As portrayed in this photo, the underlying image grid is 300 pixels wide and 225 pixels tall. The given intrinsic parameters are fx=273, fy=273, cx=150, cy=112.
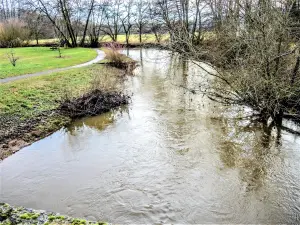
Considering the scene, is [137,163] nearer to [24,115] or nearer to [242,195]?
[242,195]

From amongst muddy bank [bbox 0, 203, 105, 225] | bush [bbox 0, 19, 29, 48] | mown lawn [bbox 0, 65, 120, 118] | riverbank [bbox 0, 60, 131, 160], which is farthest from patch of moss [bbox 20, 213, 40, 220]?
bush [bbox 0, 19, 29, 48]

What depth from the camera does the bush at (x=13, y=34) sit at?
2973 centimetres

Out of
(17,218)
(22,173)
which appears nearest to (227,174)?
(17,218)

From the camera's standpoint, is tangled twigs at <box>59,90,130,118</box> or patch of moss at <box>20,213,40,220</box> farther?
tangled twigs at <box>59,90,130,118</box>

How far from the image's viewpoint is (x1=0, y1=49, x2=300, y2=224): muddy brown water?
17.8 feet

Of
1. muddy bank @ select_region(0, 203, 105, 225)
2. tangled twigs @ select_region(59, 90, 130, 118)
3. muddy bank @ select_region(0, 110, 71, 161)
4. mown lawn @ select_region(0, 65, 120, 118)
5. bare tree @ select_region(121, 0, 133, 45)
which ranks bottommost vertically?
muddy bank @ select_region(0, 203, 105, 225)

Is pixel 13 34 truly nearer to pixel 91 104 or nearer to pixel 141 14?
pixel 141 14

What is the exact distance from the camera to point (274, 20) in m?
8.09

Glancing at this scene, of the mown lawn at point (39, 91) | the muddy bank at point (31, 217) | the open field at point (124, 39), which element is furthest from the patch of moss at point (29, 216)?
the open field at point (124, 39)

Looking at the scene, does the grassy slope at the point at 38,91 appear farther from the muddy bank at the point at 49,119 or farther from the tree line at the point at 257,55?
the tree line at the point at 257,55

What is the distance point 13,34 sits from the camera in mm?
31078

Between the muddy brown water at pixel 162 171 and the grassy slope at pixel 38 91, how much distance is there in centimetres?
173

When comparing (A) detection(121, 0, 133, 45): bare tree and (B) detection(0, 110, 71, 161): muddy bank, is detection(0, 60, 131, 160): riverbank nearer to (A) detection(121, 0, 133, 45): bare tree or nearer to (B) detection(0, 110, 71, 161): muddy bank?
(B) detection(0, 110, 71, 161): muddy bank

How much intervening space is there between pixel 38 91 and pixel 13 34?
2360 cm
